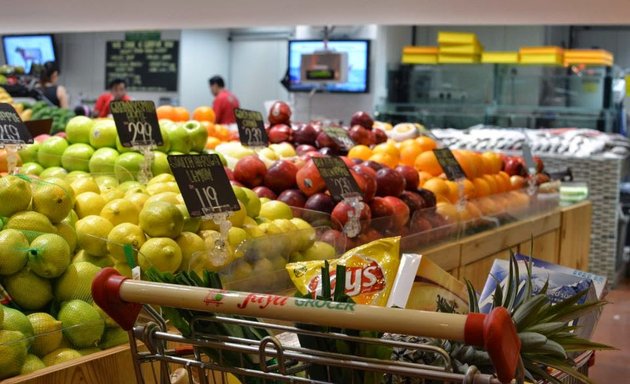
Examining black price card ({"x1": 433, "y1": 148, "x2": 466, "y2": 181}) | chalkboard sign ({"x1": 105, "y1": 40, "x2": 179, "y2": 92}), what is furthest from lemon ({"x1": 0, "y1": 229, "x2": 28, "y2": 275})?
chalkboard sign ({"x1": 105, "y1": 40, "x2": 179, "y2": 92})

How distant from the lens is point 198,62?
12148 mm

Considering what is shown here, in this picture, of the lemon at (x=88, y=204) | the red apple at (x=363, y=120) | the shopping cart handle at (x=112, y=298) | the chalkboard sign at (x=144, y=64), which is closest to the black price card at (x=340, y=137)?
the red apple at (x=363, y=120)

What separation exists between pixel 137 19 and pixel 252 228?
2229 mm

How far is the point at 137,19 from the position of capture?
4371mm

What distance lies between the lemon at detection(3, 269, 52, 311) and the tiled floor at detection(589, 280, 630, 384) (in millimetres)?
2400

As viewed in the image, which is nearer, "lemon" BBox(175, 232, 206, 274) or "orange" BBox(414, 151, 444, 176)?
"lemon" BBox(175, 232, 206, 274)

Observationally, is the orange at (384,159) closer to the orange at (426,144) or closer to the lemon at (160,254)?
the orange at (426,144)

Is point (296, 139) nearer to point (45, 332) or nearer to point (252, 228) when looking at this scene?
point (252, 228)

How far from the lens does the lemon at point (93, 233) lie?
199cm

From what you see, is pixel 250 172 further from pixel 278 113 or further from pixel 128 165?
pixel 278 113

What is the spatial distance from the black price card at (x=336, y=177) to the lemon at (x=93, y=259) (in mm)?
1008

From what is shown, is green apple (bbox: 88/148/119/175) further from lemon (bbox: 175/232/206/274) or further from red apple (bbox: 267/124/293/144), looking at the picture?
red apple (bbox: 267/124/293/144)

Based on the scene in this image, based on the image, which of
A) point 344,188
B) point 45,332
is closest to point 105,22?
point 344,188

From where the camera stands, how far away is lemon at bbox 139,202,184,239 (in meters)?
2.09
